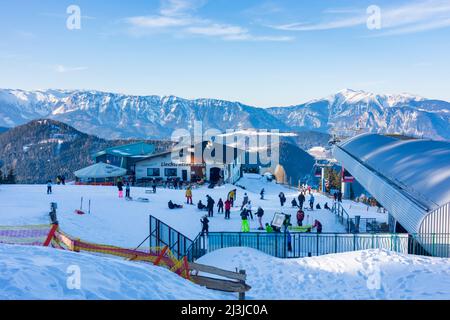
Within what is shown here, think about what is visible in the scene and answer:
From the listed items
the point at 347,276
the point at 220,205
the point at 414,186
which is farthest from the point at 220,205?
the point at 347,276

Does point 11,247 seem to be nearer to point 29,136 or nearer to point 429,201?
point 429,201

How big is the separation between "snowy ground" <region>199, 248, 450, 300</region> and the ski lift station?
151 cm

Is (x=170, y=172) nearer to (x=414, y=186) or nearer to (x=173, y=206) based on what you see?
(x=173, y=206)

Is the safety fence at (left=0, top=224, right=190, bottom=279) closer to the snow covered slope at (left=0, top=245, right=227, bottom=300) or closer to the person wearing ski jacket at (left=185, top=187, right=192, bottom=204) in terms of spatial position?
the snow covered slope at (left=0, top=245, right=227, bottom=300)

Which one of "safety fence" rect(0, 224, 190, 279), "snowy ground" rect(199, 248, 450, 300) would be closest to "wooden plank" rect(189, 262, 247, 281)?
"safety fence" rect(0, 224, 190, 279)

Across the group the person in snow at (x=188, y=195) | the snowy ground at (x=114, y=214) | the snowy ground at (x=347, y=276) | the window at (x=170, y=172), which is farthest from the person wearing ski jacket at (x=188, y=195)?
the window at (x=170, y=172)

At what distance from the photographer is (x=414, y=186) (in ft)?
62.0

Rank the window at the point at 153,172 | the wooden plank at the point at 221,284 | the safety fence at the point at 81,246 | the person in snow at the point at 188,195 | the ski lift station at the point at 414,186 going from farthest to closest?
the window at the point at 153,172
the person in snow at the point at 188,195
the ski lift station at the point at 414,186
the safety fence at the point at 81,246
the wooden plank at the point at 221,284

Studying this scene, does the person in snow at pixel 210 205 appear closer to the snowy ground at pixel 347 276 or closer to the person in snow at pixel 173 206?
the person in snow at pixel 173 206

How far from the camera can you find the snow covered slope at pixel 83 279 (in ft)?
24.3

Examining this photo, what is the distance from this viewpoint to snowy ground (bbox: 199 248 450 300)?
37.4 feet

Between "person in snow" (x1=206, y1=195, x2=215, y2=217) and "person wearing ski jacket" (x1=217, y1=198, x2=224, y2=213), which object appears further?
"person wearing ski jacket" (x1=217, y1=198, x2=224, y2=213)

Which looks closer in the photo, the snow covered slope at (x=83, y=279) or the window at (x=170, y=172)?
the snow covered slope at (x=83, y=279)

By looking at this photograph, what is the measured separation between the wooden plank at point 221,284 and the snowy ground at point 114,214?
8561 millimetres
